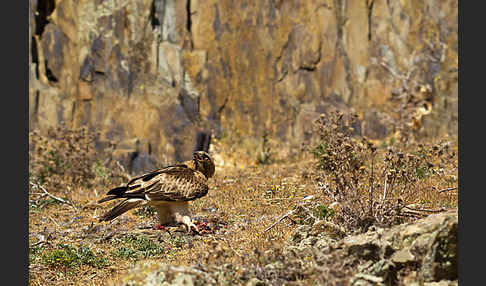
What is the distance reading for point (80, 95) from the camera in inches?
758

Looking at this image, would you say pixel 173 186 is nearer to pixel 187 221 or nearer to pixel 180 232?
pixel 187 221

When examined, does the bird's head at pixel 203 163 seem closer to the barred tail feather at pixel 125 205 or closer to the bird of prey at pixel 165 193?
the bird of prey at pixel 165 193

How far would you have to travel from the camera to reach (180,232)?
7.90 metres

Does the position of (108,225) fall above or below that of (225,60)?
below

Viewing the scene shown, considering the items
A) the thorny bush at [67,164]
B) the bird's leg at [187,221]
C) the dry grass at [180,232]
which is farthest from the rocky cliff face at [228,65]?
the bird's leg at [187,221]

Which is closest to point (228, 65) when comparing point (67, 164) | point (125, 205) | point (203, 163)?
point (67, 164)

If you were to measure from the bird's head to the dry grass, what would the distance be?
0.79 meters

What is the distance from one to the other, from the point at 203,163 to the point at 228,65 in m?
13.0

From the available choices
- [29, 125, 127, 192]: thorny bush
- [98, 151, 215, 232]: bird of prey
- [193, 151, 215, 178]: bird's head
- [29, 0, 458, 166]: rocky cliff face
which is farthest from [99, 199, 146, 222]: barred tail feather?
[29, 0, 458, 166]: rocky cliff face

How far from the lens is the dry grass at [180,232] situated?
6.46 meters

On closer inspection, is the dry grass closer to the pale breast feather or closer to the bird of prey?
the bird of prey

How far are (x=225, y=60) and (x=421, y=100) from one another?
25.2ft

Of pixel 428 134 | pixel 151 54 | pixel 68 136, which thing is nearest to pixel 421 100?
pixel 428 134

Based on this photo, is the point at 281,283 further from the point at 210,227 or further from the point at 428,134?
the point at 428,134
